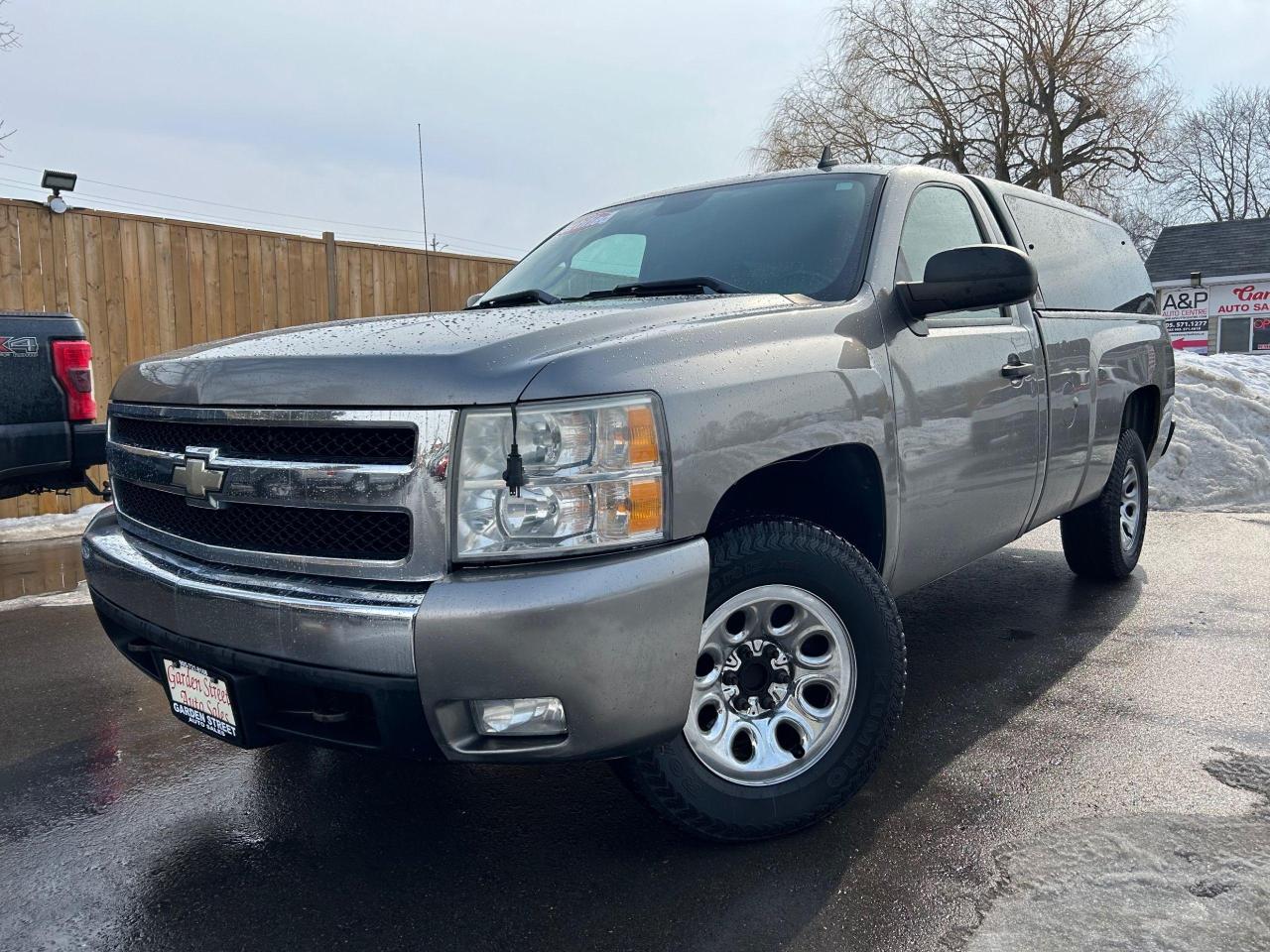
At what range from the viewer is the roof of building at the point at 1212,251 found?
94.0 feet

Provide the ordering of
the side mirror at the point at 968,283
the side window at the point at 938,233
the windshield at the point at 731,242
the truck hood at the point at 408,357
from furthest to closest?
the side window at the point at 938,233 < the windshield at the point at 731,242 < the side mirror at the point at 968,283 < the truck hood at the point at 408,357

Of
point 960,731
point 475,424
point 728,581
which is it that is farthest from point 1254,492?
point 475,424

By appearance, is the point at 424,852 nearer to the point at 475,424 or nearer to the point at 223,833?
the point at 223,833

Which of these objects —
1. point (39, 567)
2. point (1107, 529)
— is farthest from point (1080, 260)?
point (39, 567)

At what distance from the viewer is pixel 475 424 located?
2.22 metres

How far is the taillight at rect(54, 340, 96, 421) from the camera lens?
512 centimetres

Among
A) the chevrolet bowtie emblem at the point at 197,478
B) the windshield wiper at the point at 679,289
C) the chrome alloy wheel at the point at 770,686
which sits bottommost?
the chrome alloy wheel at the point at 770,686

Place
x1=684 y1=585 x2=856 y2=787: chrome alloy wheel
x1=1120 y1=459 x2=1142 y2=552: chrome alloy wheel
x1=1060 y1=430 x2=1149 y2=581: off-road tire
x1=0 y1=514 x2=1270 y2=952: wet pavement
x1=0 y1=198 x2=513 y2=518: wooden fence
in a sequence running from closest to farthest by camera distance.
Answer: x1=0 y1=514 x2=1270 y2=952: wet pavement
x1=684 y1=585 x2=856 y2=787: chrome alloy wheel
x1=1060 y1=430 x2=1149 y2=581: off-road tire
x1=1120 y1=459 x2=1142 y2=552: chrome alloy wheel
x1=0 y1=198 x2=513 y2=518: wooden fence

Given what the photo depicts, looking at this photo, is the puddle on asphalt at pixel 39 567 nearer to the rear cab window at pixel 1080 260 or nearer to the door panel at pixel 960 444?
the door panel at pixel 960 444

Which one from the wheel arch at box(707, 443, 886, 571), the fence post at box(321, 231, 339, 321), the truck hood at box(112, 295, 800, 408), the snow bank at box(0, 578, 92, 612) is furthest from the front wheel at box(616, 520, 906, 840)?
the fence post at box(321, 231, 339, 321)

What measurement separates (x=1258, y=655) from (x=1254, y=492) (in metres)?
4.89

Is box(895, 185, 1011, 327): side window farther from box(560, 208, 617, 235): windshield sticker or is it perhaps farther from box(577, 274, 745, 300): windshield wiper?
box(560, 208, 617, 235): windshield sticker

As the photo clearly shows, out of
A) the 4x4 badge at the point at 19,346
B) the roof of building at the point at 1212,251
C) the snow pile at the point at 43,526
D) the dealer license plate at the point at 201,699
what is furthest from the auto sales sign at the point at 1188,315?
the dealer license plate at the point at 201,699

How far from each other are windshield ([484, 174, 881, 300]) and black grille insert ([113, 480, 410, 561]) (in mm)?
1525
